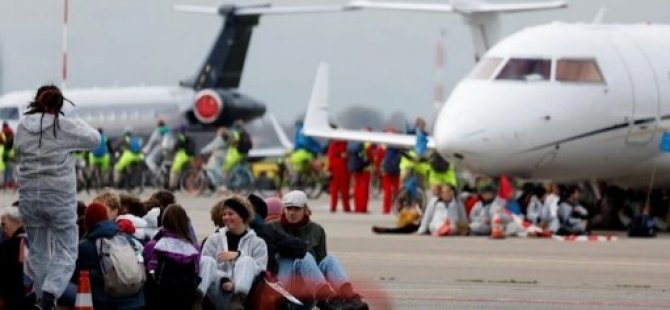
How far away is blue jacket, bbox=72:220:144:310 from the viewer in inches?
613

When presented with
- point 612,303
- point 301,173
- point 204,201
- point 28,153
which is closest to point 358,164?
point 204,201

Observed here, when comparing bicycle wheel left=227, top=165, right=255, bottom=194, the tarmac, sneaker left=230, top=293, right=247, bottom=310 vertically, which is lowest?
the tarmac

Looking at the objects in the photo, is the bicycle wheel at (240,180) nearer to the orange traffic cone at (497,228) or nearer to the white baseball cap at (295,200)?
the orange traffic cone at (497,228)

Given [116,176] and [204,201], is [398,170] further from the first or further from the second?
[116,176]

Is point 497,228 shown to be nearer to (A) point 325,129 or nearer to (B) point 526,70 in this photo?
(B) point 526,70

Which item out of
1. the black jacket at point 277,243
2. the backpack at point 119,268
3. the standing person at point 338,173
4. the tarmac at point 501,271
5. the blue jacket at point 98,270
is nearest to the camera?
the backpack at point 119,268

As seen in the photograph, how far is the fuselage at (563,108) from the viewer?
30.0 m

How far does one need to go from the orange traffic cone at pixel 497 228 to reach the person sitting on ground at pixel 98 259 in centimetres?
1485

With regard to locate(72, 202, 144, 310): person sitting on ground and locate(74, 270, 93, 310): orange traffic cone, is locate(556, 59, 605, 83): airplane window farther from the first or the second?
locate(74, 270, 93, 310): orange traffic cone

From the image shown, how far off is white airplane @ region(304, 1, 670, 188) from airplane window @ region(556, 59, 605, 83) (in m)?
0.01

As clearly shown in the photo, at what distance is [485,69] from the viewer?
3158cm

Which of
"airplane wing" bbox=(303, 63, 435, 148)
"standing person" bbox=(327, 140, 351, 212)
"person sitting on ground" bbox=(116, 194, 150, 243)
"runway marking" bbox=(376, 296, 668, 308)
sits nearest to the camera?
"person sitting on ground" bbox=(116, 194, 150, 243)


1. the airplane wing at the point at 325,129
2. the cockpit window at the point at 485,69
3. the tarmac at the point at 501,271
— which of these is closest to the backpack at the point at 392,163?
the airplane wing at the point at 325,129

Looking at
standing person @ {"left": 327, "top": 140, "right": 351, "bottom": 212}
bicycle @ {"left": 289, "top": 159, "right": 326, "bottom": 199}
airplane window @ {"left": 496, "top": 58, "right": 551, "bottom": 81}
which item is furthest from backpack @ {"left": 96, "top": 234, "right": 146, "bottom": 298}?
bicycle @ {"left": 289, "top": 159, "right": 326, "bottom": 199}
